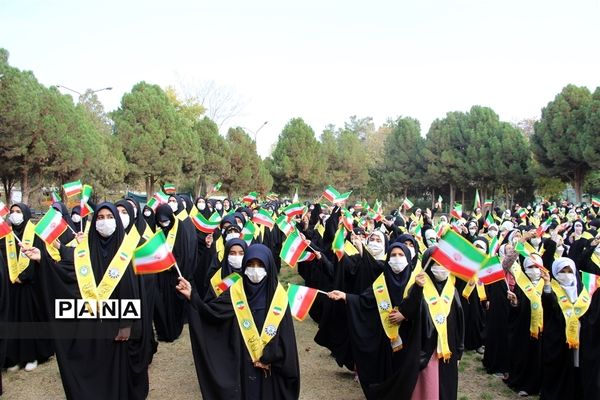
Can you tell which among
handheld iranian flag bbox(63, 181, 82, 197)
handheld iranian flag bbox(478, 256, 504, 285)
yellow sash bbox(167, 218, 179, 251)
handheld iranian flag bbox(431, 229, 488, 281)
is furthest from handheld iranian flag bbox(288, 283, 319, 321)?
handheld iranian flag bbox(63, 181, 82, 197)

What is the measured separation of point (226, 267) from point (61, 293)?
154 centimetres

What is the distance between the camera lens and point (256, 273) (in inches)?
164

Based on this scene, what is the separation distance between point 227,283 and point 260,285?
30 centimetres

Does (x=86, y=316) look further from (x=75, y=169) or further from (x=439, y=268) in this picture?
(x=75, y=169)

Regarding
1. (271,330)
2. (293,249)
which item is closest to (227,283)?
(271,330)

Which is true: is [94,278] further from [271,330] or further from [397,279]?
[397,279]

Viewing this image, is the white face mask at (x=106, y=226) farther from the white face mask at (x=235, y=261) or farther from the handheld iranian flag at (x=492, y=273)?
the handheld iranian flag at (x=492, y=273)

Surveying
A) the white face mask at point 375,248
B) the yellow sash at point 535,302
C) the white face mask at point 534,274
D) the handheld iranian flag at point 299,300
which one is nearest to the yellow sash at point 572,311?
the yellow sash at point 535,302

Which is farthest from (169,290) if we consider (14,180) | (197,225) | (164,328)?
(14,180)

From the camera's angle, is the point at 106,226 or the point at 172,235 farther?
the point at 172,235

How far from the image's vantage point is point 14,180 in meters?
21.5

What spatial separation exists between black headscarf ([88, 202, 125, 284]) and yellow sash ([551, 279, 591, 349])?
165 inches

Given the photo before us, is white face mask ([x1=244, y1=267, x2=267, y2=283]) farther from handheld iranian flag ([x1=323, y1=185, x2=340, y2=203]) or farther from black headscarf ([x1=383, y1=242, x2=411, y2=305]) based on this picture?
handheld iranian flag ([x1=323, y1=185, x2=340, y2=203])

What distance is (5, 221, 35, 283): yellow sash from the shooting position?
6.05 m
